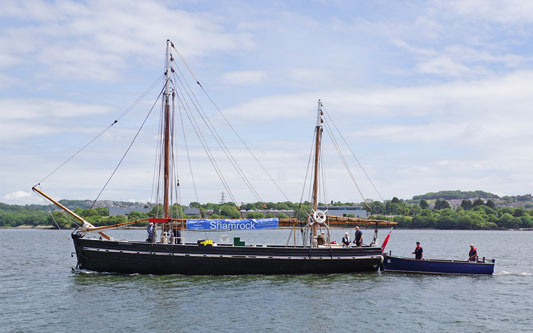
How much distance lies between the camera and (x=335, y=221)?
4450cm

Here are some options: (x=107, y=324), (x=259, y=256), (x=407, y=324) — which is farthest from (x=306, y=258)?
(x=107, y=324)

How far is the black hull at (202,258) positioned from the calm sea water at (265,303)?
777 mm

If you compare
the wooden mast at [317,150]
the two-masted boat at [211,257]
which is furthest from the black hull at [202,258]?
the wooden mast at [317,150]

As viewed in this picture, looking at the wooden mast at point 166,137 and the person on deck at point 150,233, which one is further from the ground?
the wooden mast at point 166,137

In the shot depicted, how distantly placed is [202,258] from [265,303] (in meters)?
9.64

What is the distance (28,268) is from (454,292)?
37.7 meters

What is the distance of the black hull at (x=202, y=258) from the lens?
37969mm

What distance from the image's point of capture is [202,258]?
124 ft

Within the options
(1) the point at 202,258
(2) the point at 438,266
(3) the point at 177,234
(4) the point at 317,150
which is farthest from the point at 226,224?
(2) the point at 438,266

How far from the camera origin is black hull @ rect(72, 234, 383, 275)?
125 feet

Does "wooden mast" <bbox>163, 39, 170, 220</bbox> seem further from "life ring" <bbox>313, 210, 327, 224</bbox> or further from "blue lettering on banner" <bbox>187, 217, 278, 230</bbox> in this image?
"life ring" <bbox>313, 210, 327, 224</bbox>

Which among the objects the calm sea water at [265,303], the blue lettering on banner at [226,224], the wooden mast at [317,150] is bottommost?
the calm sea water at [265,303]

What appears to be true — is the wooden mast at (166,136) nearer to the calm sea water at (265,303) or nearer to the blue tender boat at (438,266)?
the calm sea water at (265,303)

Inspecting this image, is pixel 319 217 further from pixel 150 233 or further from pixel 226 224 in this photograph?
pixel 150 233
